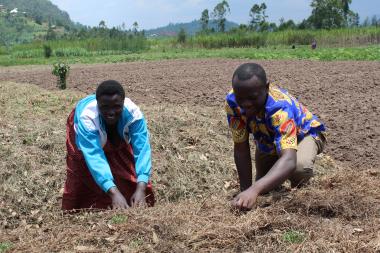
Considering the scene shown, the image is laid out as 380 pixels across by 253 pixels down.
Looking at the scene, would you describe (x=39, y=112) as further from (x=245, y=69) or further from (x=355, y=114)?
(x=245, y=69)

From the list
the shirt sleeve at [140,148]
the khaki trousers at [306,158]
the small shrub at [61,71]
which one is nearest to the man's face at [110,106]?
the shirt sleeve at [140,148]

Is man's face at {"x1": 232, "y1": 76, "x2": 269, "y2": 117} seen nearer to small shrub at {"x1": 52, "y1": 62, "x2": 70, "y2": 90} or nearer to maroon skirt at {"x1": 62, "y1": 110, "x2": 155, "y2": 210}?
maroon skirt at {"x1": 62, "y1": 110, "x2": 155, "y2": 210}

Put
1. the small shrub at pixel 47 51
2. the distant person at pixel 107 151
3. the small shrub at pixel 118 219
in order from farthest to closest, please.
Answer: the small shrub at pixel 47 51, the distant person at pixel 107 151, the small shrub at pixel 118 219

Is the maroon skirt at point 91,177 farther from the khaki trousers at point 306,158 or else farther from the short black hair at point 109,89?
the khaki trousers at point 306,158

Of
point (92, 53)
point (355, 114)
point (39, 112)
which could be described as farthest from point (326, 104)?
point (92, 53)

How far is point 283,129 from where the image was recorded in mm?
3293

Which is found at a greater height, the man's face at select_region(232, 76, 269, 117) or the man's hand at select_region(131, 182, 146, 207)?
the man's face at select_region(232, 76, 269, 117)

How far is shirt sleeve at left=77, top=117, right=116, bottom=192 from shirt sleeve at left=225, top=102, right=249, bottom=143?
3.19 feet

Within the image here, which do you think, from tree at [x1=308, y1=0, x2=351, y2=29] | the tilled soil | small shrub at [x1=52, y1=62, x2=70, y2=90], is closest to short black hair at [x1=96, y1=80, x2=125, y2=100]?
the tilled soil

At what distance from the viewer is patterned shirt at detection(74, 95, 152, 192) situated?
373 centimetres

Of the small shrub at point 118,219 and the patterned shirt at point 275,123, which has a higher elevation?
the patterned shirt at point 275,123

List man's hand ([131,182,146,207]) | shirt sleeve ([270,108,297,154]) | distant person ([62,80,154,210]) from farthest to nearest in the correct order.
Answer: man's hand ([131,182,146,207])
distant person ([62,80,154,210])
shirt sleeve ([270,108,297,154])

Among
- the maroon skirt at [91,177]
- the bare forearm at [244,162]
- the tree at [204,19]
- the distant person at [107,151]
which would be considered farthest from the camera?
the tree at [204,19]

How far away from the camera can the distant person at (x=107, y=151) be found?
→ 3.69 m
